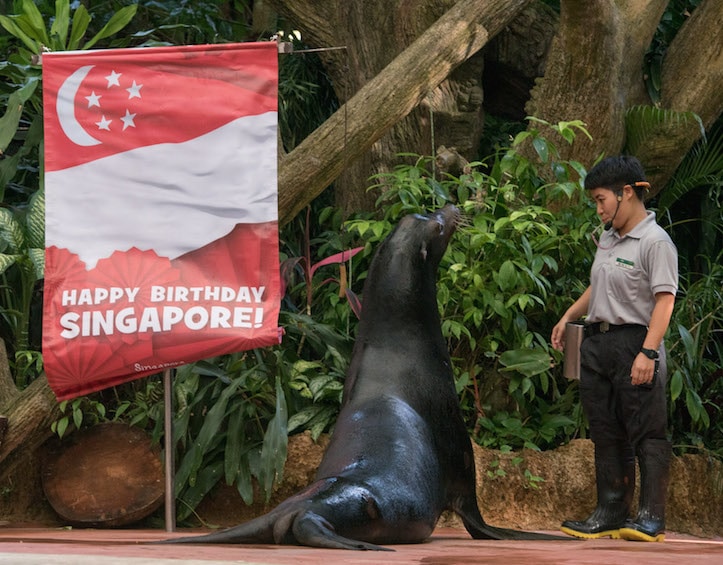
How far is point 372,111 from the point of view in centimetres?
585

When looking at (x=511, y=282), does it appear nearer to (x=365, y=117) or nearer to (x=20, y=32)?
(x=365, y=117)

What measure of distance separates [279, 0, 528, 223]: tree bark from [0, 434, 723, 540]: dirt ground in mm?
1354

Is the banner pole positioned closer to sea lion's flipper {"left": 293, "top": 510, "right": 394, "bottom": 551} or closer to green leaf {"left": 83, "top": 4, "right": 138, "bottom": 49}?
sea lion's flipper {"left": 293, "top": 510, "right": 394, "bottom": 551}

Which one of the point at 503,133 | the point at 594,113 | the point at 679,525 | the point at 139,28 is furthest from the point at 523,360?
the point at 139,28

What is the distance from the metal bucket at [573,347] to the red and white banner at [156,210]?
3.96ft

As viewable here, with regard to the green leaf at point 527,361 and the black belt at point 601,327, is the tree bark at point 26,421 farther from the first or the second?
the black belt at point 601,327

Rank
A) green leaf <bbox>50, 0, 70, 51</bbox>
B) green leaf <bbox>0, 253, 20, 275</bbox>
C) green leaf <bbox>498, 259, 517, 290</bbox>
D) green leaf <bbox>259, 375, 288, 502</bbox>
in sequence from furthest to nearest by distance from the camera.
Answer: green leaf <bbox>50, 0, 70, 51</bbox> < green leaf <bbox>498, 259, 517, 290</bbox> < green leaf <bbox>0, 253, 20, 275</bbox> < green leaf <bbox>259, 375, 288, 502</bbox>

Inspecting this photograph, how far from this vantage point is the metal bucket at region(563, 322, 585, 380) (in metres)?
4.50

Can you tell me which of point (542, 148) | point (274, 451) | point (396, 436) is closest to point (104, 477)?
point (274, 451)

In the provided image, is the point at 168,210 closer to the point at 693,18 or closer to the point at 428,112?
the point at 428,112

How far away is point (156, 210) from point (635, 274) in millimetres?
1987

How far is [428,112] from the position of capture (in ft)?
23.5

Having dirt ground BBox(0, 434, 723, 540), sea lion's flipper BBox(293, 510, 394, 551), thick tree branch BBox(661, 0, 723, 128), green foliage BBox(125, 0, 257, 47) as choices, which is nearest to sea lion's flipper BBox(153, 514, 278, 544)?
sea lion's flipper BBox(293, 510, 394, 551)

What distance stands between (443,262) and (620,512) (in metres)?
2.00
